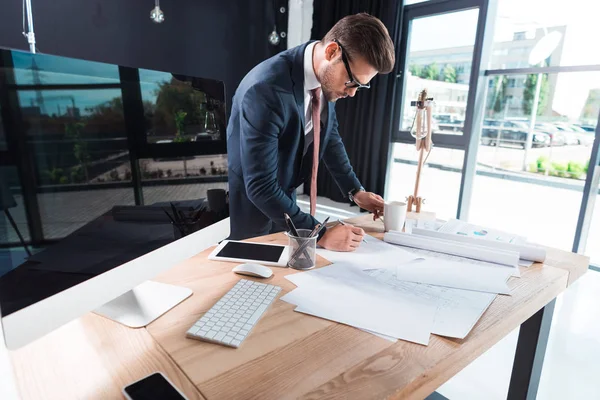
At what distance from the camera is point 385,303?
0.79 metres

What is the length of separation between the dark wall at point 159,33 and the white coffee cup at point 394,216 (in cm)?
282

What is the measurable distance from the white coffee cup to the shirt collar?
508mm

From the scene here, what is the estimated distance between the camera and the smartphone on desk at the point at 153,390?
50 centimetres

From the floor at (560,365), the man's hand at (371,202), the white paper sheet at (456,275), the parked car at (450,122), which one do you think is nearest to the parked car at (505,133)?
the parked car at (450,122)

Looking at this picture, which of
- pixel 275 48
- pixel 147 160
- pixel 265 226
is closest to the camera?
pixel 147 160

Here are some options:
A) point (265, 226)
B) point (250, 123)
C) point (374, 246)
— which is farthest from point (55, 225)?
point (265, 226)

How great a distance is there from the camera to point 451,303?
80 cm

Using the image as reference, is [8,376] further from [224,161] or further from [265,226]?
[265,226]

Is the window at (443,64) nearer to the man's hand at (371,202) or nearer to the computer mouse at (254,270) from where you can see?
the man's hand at (371,202)

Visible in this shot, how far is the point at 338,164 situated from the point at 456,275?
856 mm

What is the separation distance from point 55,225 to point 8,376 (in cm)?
22

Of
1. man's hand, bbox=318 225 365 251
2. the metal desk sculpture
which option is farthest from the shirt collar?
man's hand, bbox=318 225 365 251

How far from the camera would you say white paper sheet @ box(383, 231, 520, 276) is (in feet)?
3.37

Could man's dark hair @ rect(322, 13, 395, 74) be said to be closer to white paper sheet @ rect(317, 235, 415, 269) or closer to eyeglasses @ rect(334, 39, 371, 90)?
eyeglasses @ rect(334, 39, 371, 90)
